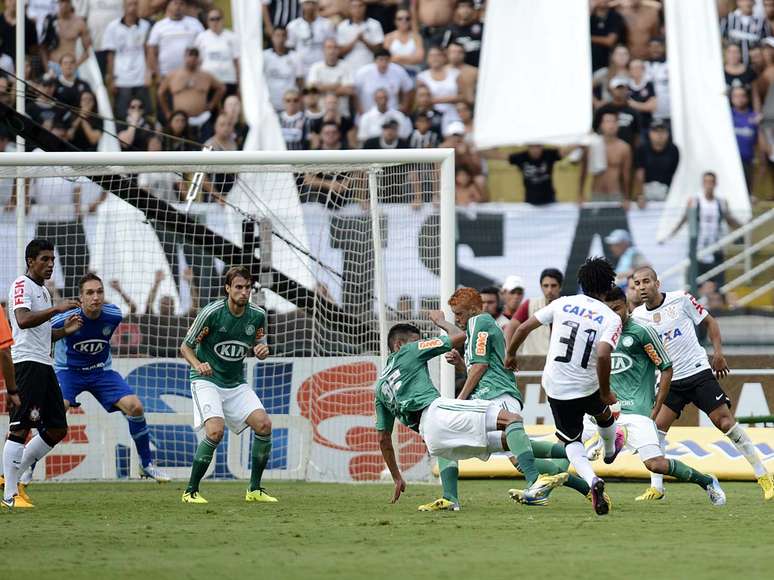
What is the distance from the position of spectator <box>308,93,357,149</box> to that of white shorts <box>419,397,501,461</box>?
1028 cm

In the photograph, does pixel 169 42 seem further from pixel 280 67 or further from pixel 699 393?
pixel 699 393

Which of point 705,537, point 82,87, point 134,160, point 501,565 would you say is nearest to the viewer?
point 501,565

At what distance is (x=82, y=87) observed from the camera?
19.9 metres

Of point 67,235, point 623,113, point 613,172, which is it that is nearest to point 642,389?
point 67,235

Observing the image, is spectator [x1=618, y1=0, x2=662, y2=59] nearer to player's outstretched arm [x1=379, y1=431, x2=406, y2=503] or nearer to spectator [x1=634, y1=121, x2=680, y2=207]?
spectator [x1=634, y1=121, x2=680, y2=207]

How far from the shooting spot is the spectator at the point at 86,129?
19828 millimetres

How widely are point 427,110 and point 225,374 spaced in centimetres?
913

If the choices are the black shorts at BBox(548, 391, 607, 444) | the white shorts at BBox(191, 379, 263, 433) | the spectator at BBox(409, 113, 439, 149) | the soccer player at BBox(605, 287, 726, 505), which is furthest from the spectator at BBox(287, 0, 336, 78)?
the black shorts at BBox(548, 391, 607, 444)

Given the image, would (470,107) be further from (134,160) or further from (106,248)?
(134,160)

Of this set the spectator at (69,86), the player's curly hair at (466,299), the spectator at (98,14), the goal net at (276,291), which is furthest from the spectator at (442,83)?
the player's curly hair at (466,299)

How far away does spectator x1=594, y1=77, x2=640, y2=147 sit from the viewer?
1975cm

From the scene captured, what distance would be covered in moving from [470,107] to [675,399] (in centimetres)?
882

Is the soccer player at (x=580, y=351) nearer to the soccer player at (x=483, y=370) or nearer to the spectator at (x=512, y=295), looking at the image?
the soccer player at (x=483, y=370)

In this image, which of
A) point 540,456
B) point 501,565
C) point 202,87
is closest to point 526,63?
point 202,87
